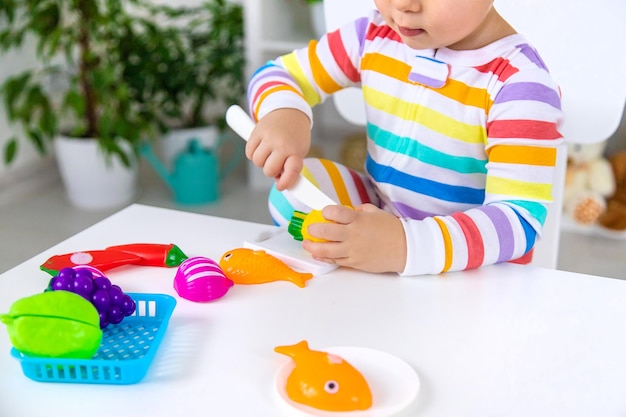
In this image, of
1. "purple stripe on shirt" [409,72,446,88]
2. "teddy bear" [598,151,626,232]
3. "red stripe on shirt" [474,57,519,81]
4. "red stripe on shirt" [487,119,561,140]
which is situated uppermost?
"red stripe on shirt" [474,57,519,81]

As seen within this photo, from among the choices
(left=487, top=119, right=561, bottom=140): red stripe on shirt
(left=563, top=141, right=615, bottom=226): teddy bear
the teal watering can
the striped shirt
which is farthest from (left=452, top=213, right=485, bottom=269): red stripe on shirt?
the teal watering can

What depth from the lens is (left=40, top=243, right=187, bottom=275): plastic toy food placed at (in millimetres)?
581

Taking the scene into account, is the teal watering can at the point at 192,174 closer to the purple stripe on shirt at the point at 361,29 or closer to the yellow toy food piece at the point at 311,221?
the purple stripe on shirt at the point at 361,29

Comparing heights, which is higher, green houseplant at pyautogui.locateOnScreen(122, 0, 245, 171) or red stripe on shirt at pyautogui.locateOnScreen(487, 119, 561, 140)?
red stripe on shirt at pyautogui.locateOnScreen(487, 119, 561, 140)

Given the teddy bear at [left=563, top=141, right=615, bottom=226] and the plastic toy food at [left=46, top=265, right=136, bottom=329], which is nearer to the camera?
the plastic toy food at [left=46, top=265, right=136, bottom=329]

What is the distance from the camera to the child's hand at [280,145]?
2.15ft

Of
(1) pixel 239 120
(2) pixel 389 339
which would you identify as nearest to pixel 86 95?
(1) pixel 239 120

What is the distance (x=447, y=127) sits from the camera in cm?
74

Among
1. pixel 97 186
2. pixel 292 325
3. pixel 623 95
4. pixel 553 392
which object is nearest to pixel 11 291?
pixel 292 325

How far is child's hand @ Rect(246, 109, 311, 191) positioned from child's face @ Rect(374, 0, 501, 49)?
0.42 ft

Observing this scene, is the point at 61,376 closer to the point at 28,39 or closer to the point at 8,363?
the point at 8,363

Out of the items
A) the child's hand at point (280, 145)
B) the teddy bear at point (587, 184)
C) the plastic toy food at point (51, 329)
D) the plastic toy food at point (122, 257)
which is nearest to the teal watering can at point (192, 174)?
the teddy bear at point (587, 184)

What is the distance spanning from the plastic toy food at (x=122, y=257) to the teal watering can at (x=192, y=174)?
1.09 metres

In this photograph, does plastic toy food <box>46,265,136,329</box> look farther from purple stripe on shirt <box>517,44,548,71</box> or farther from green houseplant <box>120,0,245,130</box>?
green houseplant <box>120,0,245,130</box>
